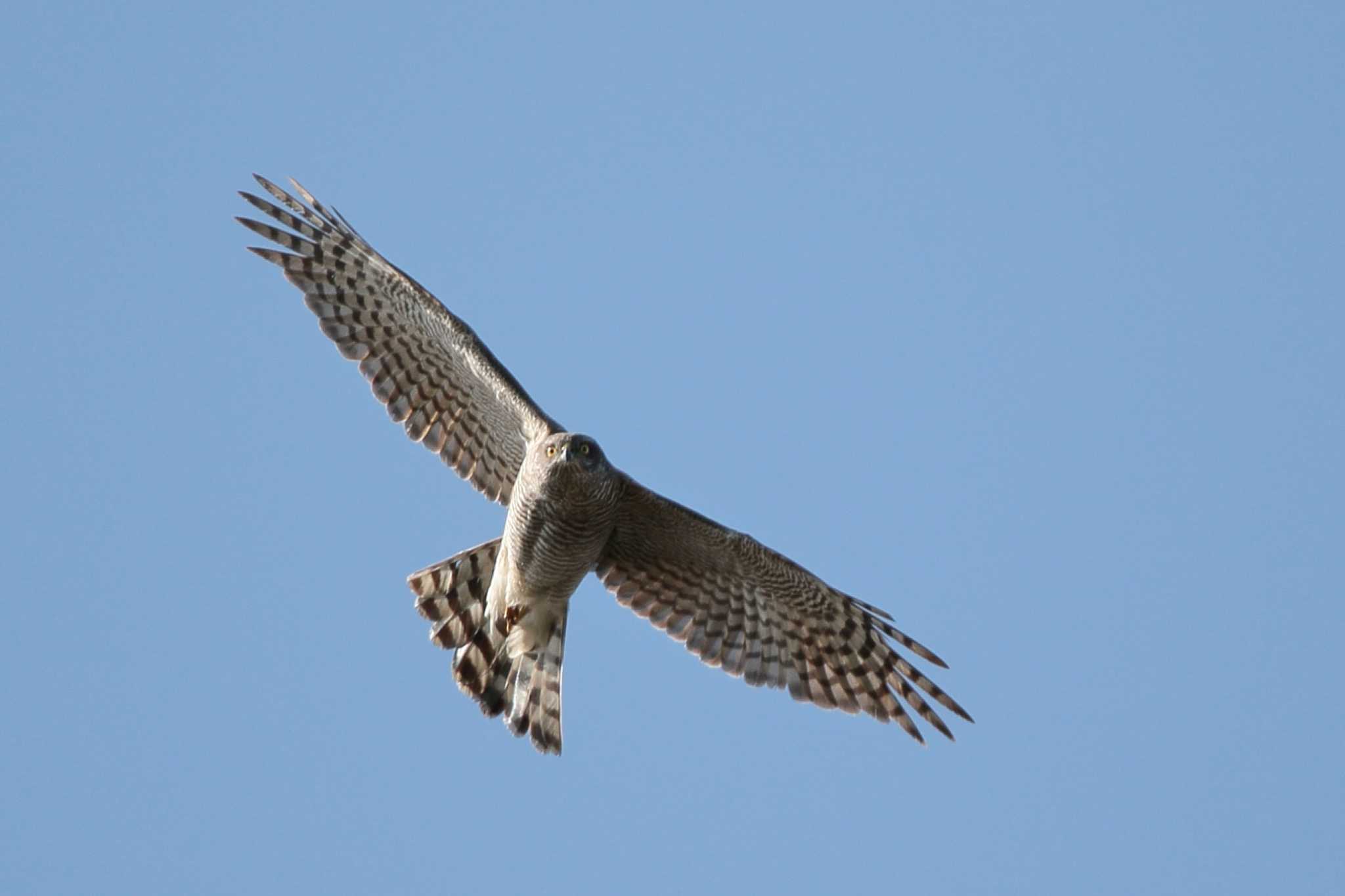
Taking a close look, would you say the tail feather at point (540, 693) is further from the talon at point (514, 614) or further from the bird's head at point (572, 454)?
the bird's head at point (572, 454)

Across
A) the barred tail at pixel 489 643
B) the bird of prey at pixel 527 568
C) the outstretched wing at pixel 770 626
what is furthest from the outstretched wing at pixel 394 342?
the outstretched wing at pixel 770 626

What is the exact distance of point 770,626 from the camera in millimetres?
13383

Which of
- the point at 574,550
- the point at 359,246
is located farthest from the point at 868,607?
the point at 359,246

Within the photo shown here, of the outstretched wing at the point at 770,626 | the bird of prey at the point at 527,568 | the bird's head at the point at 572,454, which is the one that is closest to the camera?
the bird's head at the point at 572,454

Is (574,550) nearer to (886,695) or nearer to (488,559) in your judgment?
(488,559)

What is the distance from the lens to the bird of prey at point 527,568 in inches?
504

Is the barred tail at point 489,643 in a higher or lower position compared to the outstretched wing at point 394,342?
lower

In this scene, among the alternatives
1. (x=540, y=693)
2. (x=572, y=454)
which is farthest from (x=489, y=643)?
(x=572, y=454)

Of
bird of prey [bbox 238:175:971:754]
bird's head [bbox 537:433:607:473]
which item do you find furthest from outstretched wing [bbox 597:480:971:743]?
bird's head [bbox 537:433:607:473]

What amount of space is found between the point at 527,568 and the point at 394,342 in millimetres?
1766

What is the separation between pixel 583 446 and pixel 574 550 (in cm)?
87

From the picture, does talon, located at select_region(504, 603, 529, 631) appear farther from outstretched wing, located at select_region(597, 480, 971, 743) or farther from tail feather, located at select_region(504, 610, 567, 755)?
outstretched wing, located at select_region(597, 480, 971, 743)

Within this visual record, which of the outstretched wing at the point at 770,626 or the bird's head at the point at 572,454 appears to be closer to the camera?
the bird's head at the point at 572,454

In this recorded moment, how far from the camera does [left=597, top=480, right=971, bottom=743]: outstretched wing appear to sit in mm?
13227
